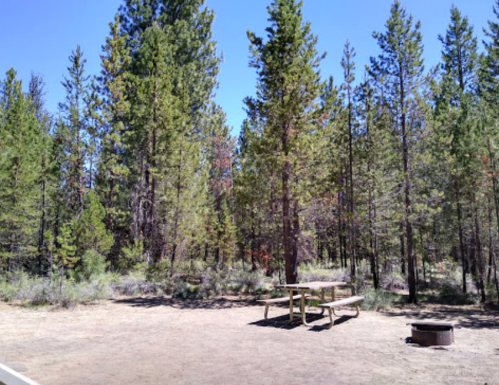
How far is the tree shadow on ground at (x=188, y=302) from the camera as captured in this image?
12109 mm

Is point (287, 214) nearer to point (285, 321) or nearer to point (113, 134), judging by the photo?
point (285, 321)

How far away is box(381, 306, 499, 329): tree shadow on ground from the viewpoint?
977cm

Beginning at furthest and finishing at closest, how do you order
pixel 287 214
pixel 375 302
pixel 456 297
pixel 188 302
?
pixel 456 297
pixel 287 214
pixel 188 302
pixel 375 302

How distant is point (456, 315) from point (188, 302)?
28.9ft

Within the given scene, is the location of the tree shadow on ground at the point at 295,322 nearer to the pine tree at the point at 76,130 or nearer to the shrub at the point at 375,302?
the shrub at the point at 375,302

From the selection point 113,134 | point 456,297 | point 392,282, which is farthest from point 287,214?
point 113,134

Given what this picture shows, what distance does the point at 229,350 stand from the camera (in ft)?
20.6

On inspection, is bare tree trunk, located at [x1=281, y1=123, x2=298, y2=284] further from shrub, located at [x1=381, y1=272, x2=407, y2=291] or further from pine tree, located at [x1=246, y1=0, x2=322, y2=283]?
shrub, located at [x1=381, y1=272, x2=407, y2=291]

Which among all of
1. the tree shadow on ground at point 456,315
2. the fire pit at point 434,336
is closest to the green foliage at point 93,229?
the tree shadow on ground at point 456,315

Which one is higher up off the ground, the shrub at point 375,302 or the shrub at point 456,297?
the shrub at point 375,302

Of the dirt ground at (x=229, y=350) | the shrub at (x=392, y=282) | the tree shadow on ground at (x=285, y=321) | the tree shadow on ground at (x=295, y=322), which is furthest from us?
the shrub at (x=392, y=282)

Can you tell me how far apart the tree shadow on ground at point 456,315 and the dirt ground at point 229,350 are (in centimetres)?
9

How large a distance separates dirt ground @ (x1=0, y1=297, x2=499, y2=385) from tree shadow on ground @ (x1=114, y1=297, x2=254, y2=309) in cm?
138

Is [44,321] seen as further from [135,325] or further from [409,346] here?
[409,346]
